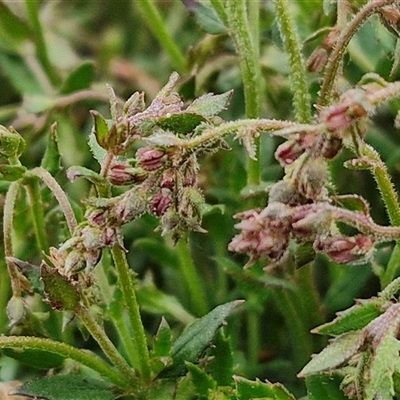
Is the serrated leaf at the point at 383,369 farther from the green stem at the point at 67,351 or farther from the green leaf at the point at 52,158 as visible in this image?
the green leaf at the point at 52,158

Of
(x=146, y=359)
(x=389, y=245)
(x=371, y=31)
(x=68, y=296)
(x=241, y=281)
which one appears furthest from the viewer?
(x=371, y=31)

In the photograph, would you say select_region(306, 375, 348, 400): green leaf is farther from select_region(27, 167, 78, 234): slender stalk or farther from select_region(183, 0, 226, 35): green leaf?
select_region(183, 0, 226, 35): green leaf

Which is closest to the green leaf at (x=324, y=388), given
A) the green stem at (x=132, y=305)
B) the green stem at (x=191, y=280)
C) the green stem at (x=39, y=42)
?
the green stem at (x=132, y=305)

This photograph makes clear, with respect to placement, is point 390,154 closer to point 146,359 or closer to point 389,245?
point 389,245

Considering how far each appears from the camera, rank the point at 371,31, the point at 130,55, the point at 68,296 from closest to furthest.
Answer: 1. the point at 68,296
2. the point at 371,31
3. the point at 130,55

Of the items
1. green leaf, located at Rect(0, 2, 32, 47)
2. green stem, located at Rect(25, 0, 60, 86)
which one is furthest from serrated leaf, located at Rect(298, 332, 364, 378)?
green leaf, located at Rect(0, 2, 32, 47)

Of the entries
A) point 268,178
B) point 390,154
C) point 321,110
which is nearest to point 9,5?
point 268,178

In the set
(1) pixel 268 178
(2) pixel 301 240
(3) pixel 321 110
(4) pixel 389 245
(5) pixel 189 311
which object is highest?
(3) pixel 321 110
